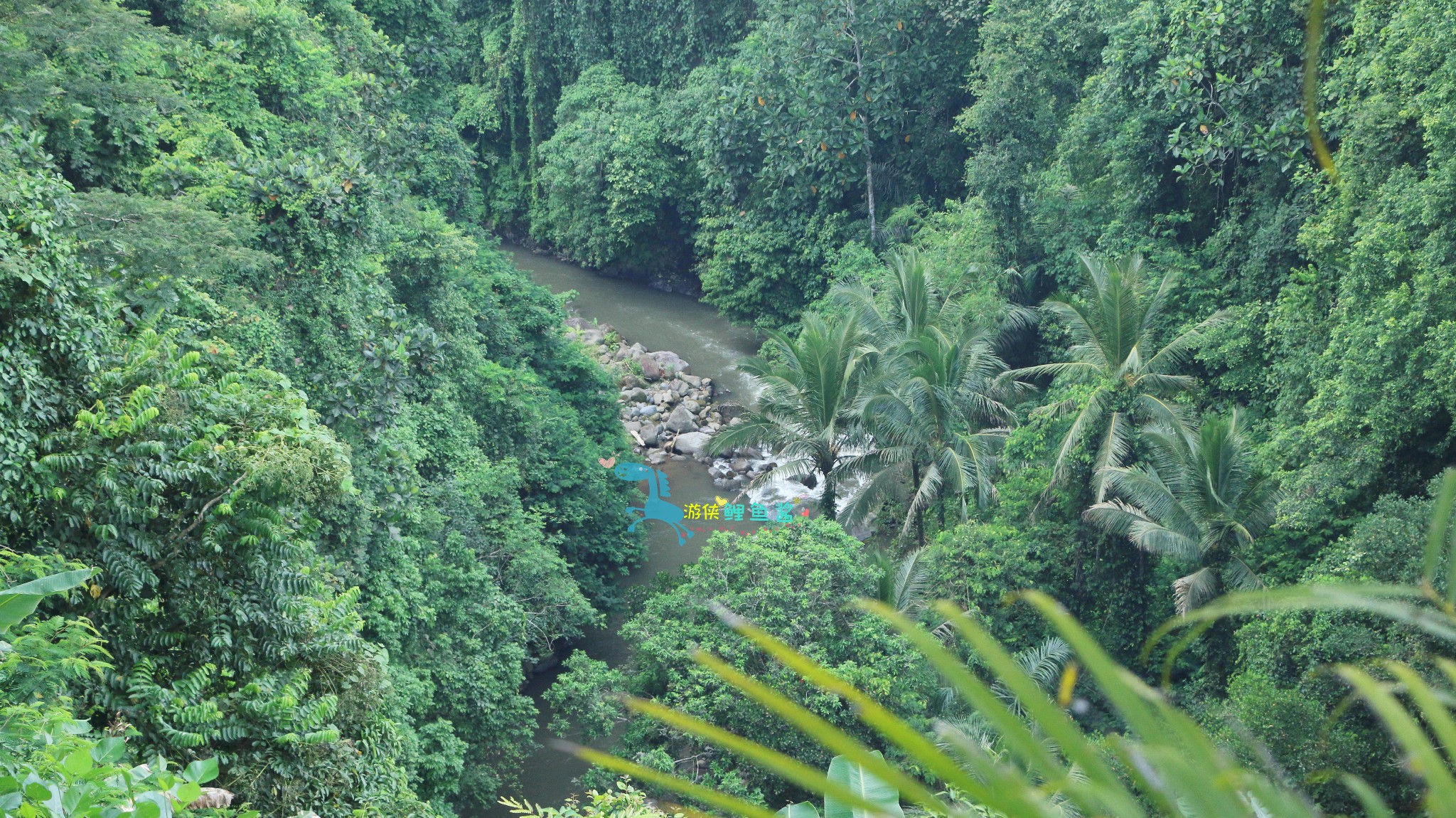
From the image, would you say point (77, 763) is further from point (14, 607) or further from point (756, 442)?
point (756, 442)

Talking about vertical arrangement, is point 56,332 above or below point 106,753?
above

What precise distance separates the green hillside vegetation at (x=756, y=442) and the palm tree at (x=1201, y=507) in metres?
0.05

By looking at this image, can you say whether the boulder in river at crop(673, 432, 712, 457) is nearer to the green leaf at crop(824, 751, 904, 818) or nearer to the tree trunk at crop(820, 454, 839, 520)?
the tree trunk at crop(820, 454, 839, 520)

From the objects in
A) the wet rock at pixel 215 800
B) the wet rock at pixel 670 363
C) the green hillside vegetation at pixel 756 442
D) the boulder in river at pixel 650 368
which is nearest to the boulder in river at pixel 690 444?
the boulder in river at pixel 650 368

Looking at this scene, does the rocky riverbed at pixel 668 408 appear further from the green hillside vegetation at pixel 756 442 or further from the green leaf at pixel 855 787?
the green leaf at pixel 855 787

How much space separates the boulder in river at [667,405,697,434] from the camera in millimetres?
21188

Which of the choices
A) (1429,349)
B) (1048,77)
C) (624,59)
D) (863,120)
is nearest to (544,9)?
(624,59)

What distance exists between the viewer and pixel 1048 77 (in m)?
18.9

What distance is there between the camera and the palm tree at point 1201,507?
10.4 metres

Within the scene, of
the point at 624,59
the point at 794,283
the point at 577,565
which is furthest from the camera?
the point at 624,59

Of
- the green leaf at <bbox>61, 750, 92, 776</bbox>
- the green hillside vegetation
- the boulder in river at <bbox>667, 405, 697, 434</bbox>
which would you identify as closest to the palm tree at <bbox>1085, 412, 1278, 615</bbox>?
the green hillside vegetation

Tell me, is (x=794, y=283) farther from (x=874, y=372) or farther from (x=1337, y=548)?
(x=1337, y=548)

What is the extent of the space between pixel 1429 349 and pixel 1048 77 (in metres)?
11.5

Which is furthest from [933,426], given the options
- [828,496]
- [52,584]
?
[52,584]
